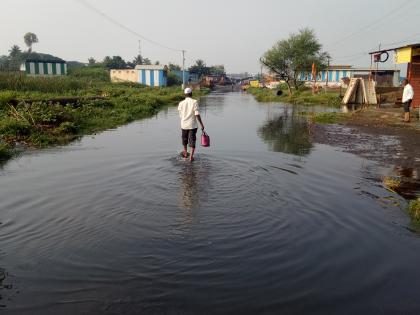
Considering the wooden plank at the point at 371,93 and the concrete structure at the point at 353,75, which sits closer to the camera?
the wooden plank at the point at 371,93

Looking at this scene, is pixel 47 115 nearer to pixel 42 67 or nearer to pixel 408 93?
pixel 408 93

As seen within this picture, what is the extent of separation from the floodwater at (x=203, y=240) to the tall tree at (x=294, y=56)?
41396mm

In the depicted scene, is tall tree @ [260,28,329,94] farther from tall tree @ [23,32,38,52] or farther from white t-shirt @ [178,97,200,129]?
tall tree @ [23,32,38,52]

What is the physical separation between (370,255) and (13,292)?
4203mm

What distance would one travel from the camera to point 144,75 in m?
63.8

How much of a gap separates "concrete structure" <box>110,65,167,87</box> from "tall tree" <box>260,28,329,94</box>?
64.6 ft

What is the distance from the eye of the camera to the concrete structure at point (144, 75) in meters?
63.5

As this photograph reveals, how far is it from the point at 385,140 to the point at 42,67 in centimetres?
4987

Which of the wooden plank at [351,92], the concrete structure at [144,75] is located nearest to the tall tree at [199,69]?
the concrete structure at [144,75]

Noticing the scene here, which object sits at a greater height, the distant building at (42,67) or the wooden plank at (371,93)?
the distant building at (42,67)

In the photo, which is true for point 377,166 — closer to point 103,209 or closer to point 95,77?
point 103,209

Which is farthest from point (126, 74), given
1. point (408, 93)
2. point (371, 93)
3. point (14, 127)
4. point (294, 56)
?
point (408, 93)

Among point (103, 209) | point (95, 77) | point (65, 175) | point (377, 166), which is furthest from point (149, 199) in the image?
→ point (95, 77)

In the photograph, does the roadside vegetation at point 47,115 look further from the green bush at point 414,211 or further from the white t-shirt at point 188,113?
the green bush at point 414,211
